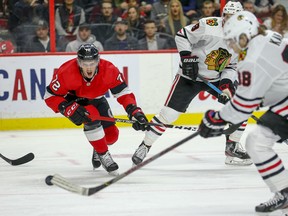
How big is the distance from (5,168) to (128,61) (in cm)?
228

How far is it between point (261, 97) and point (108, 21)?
416 centimetres

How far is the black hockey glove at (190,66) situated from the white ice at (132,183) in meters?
0.61

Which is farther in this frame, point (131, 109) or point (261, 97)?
point (131, 109)

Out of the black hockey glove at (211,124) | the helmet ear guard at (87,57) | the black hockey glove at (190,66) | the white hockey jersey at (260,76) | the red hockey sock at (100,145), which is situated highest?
the white hockey jersey at (260,76)

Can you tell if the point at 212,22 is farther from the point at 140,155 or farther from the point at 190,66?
the point at 140,155

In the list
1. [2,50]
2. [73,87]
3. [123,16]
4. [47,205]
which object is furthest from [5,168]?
[123,16]

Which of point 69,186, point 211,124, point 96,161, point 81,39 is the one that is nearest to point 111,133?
point 96,161

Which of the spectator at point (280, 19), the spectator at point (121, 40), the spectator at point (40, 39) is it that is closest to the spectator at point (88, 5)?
the spectator at point (121, 40)

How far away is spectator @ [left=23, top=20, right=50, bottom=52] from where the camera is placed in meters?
7.41

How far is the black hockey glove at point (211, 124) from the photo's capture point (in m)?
3.66

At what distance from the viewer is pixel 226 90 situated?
17.4 ft

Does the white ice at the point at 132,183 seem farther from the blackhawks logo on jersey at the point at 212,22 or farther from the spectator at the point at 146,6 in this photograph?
the spectator at the point at 146,6

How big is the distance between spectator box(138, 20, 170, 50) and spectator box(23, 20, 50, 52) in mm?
846

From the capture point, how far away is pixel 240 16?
366 cm
